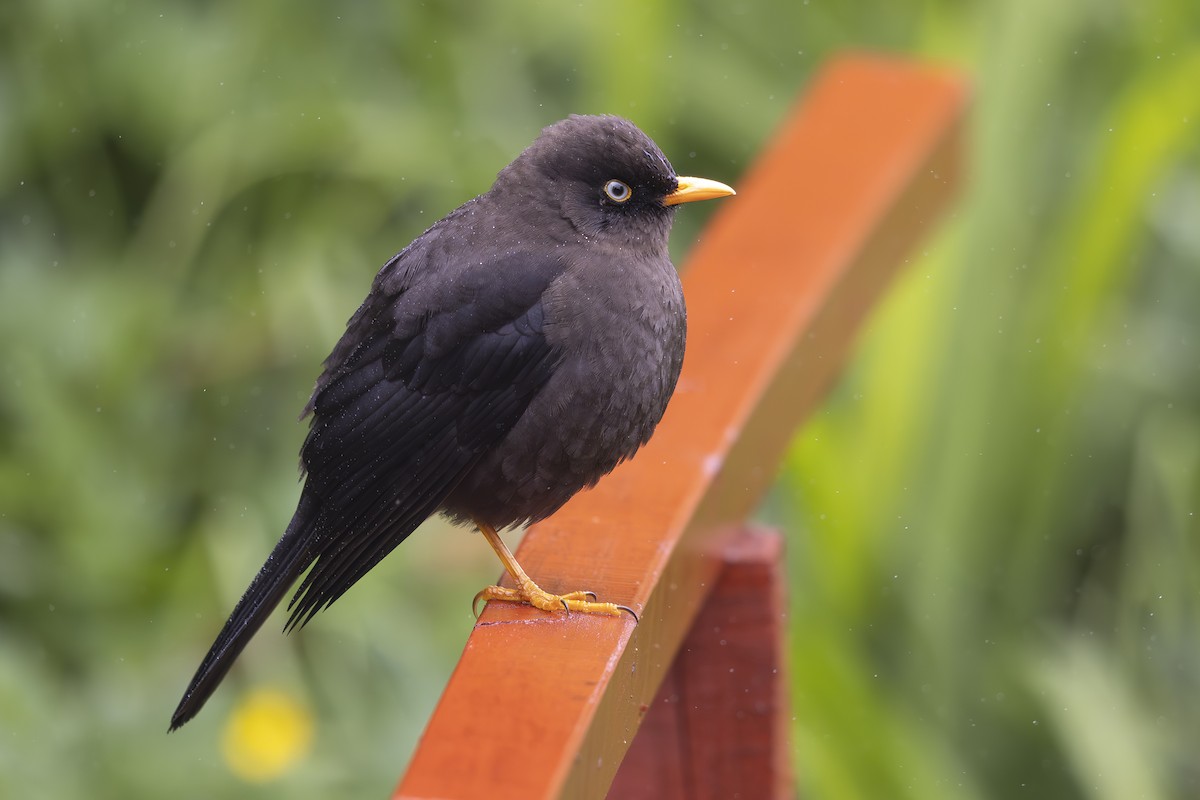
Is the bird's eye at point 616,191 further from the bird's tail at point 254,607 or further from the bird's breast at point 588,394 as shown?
the bird's tail at point 254,607

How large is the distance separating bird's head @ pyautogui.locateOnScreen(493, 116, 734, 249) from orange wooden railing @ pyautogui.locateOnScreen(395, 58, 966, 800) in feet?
0.88

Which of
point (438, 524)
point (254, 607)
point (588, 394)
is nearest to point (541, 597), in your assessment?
point (588, 394)

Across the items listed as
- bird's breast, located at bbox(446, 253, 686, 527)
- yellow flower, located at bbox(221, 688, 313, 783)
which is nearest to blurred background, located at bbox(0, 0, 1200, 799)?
yellow flower, located at bbox(221, 688, 313, 783)

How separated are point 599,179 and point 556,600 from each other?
2.47ft

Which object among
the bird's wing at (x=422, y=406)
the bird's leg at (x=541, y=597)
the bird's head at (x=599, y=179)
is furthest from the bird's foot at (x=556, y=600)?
the bird's head at (x=599, y=179)

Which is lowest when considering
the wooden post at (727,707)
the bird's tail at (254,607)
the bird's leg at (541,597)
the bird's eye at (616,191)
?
the bird's tail at (254,607)

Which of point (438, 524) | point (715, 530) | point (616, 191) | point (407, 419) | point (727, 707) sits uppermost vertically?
point (616, 191)

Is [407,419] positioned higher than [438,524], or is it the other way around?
[407,419]

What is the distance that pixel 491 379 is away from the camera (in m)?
2.40

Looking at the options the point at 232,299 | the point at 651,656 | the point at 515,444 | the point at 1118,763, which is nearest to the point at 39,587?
the point at 232,299

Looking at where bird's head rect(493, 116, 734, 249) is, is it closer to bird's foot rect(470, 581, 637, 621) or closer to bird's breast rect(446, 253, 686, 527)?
bird's breast rect(446, 253, 686, 527)

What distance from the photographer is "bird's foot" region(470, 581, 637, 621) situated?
1.99 metres

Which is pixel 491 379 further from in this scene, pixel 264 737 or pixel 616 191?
pixel 264 737

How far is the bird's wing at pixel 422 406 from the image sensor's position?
2.36 metres
